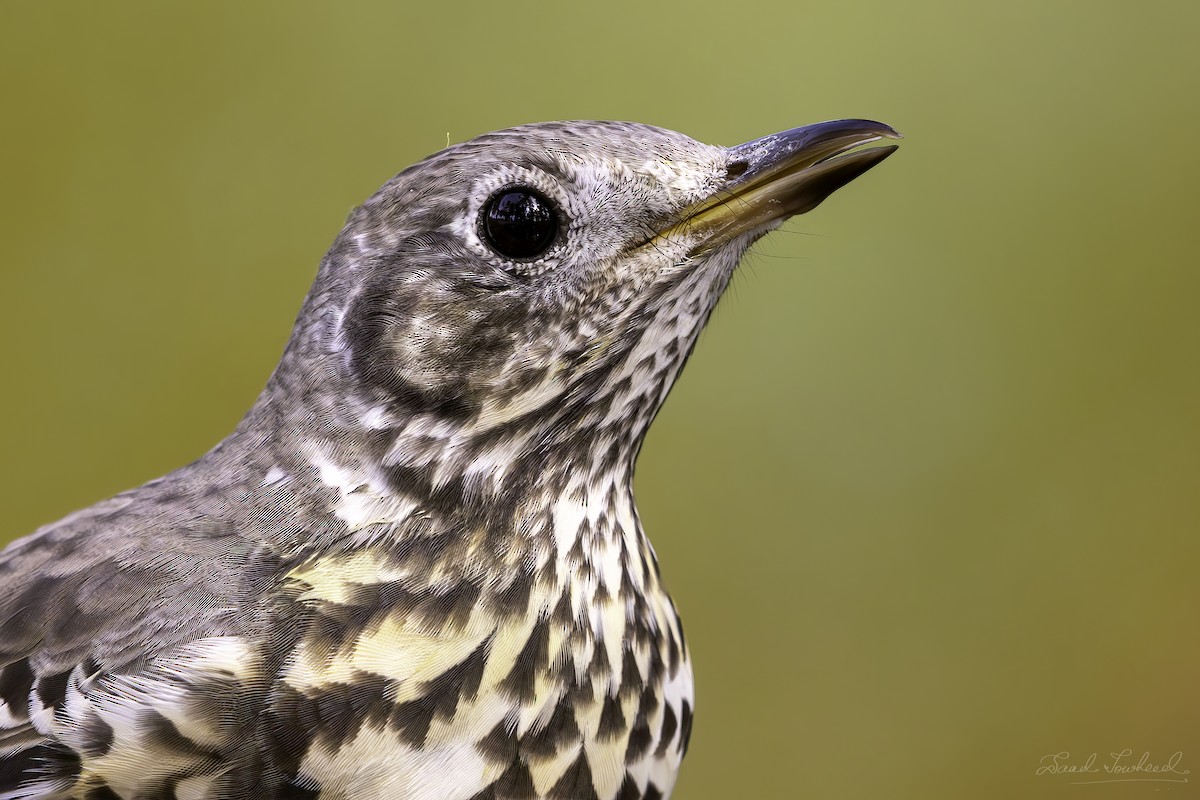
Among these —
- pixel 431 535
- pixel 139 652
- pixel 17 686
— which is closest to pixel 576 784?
pixel 431 535

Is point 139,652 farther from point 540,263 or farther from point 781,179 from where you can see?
point 781,179

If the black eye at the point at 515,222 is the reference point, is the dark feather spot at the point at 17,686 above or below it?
below

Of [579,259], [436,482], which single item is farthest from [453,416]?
[579,259]

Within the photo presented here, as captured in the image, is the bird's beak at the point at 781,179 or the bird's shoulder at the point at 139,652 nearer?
the bird's shoulder at the point at 139,652

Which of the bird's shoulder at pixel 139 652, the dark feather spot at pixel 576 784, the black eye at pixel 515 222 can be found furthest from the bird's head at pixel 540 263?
the dark feather spot at pixel 576 784

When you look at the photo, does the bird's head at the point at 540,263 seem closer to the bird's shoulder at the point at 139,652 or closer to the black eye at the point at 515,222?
the black eye at the point at 515,222

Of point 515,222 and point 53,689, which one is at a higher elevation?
point 515,222

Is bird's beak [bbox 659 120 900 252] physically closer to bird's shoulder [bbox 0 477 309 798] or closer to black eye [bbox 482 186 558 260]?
black eye [bbox 482 186 558 260]

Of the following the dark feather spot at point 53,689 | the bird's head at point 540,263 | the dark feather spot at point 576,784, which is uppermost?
the bird's head at point 540,263
